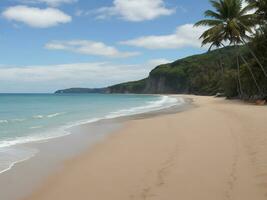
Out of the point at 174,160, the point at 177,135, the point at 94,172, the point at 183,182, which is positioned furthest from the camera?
the point at 177,135

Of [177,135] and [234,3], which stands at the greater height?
[234,3]

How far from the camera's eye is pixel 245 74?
110ft

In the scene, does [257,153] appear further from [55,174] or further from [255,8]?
[255,8]

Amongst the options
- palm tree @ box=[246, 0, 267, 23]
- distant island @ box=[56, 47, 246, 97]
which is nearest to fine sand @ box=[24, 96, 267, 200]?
palm tree @ box=[246, 0, 267, 23]

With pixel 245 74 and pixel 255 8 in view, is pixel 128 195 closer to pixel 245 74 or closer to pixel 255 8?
pixel 255 8

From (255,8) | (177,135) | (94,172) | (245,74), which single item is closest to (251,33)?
(255,8)

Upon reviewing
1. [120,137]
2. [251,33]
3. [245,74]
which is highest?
[251,33]

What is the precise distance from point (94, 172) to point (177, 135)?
17.2ft

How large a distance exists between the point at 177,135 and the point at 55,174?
217 inches

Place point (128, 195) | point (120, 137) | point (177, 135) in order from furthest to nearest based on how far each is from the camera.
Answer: point (120, 137) < point (177, 135) < point (128, 195)

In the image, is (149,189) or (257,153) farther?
(257,153)

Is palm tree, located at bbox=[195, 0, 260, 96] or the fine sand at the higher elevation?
palm tree, located at bbox=[195, 0, 260, 96]

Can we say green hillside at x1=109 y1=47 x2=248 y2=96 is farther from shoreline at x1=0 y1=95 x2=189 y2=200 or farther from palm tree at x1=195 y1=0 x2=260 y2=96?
shoreline at x1=0 y1=95 x2=189 y2=200

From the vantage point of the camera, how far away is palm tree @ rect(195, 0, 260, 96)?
103 ft
